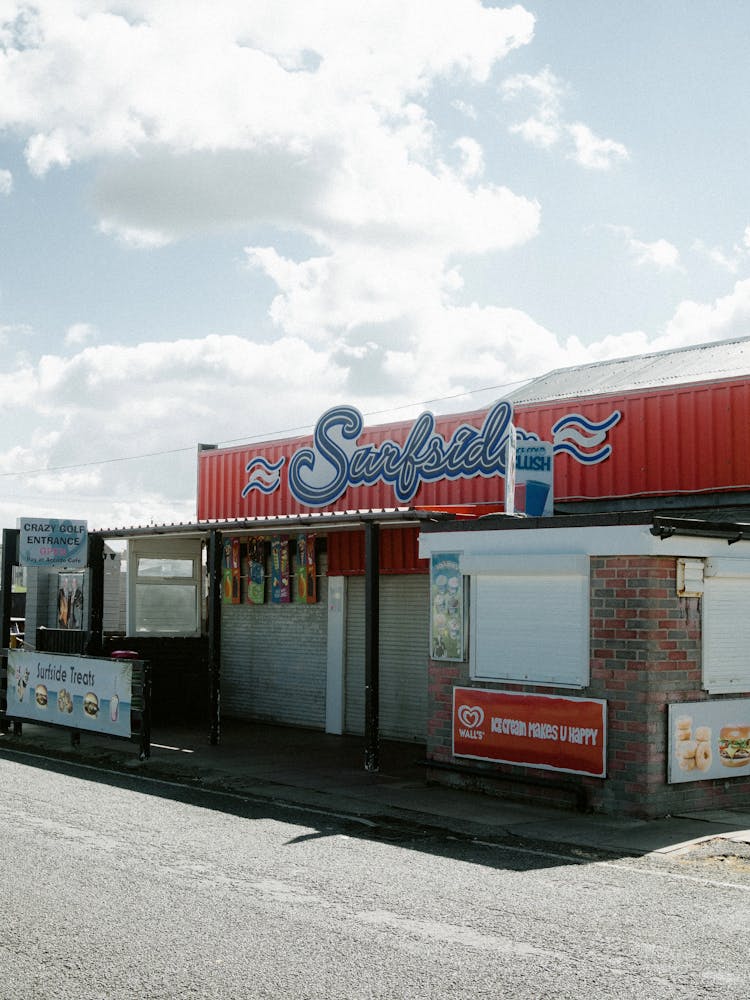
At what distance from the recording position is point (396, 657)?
18344mm

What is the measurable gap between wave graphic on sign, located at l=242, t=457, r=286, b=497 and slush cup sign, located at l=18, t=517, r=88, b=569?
3658 millimetres

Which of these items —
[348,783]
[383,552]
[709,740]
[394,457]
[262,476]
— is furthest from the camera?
[262,476]

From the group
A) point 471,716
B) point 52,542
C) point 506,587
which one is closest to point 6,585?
point 52,542

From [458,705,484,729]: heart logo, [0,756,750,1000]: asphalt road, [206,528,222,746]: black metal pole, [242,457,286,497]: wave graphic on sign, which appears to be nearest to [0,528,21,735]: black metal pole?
[206,528,222,746]: black metal pole

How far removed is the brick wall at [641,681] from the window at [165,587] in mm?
11892

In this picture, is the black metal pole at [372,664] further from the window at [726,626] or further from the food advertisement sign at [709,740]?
the window at [726,626]

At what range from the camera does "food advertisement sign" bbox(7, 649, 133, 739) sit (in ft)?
51.1

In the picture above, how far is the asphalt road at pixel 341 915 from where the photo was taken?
5965 millimetres

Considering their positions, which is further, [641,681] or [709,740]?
[709,740]

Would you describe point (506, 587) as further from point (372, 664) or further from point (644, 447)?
point (644, 447)

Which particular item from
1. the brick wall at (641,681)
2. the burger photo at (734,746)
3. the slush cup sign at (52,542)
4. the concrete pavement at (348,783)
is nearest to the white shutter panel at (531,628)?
the brick wall at (641,681)

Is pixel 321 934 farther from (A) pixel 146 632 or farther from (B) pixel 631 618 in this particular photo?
(A) pixel 146 632

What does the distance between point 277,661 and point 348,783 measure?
296 inches

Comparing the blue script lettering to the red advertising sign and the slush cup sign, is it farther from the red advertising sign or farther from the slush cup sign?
the red advertising sign
